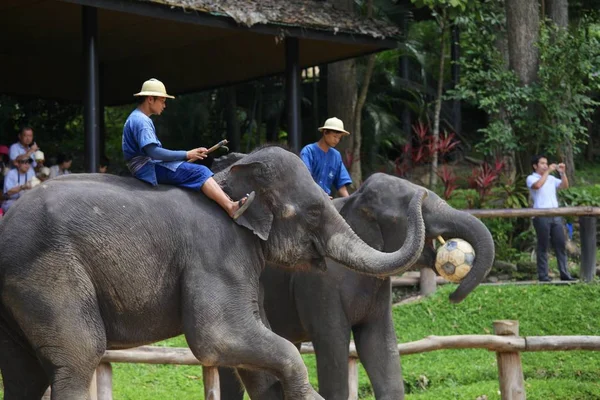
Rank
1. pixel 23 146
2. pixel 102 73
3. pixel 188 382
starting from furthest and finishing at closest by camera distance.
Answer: pixel 102 73
pixel 23 146
pixel 188 382

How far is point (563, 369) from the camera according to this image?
478 inches

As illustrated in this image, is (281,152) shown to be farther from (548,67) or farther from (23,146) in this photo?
(548,67)

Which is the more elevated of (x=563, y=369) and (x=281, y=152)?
(x=281, y=152)

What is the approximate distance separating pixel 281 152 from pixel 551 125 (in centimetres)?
1109

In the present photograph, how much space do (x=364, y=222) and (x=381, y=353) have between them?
0.97 meters

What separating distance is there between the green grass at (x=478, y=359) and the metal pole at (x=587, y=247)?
37 centimetres

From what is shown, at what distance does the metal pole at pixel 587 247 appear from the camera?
48.4ft

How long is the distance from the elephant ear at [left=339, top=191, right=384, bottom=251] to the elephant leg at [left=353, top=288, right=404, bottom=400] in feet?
1.45

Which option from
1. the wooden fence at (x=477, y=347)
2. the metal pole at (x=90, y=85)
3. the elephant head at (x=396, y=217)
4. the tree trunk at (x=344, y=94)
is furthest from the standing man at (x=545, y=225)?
the elephant head at (x=396, y=217)

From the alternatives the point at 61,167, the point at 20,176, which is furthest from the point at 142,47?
the point at 20,176

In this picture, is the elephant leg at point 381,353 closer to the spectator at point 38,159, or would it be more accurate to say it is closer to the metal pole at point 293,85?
the spectator at point 38,159

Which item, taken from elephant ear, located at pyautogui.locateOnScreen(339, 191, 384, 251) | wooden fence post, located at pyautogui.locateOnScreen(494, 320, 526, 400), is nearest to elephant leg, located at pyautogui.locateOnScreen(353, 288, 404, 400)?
elephant ear, located at pyautogui.locateOnScreen(339, 191, 384, 251)

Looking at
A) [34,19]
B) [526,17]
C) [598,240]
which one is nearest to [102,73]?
[34,19]

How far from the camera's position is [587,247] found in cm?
1475
